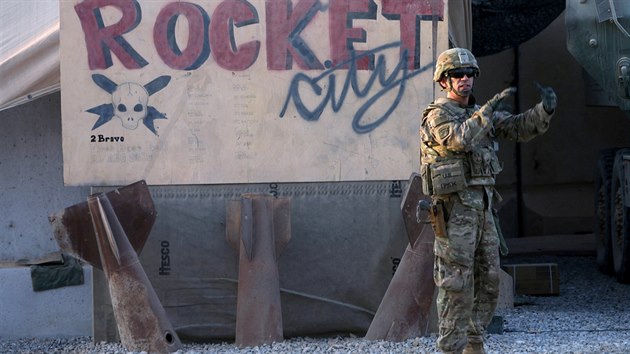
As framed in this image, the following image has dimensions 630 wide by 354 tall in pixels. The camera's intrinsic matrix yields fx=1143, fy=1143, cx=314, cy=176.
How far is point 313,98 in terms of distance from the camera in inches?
281

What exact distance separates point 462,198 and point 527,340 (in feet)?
5.23

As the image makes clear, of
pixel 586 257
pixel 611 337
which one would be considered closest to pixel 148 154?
pixel 611 337

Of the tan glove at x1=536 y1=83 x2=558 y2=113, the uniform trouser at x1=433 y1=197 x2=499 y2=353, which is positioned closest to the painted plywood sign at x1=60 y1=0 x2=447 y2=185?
the uniform trouser at x1=433 y1=197 x2=499 y2=353

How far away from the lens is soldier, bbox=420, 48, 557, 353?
580cm

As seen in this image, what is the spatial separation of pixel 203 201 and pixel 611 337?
270 cm

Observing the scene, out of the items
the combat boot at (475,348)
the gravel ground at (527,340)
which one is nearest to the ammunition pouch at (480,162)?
the combat boot at (475,348)

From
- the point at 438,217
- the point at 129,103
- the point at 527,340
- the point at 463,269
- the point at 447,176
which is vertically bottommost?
the point at 527,340

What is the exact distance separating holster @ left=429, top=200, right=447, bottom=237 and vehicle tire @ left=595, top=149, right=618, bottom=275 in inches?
180

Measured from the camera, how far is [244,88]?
7.09 m

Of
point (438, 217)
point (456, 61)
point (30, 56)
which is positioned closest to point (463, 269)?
point (438, 217)

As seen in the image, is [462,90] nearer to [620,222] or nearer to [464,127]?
[464,127]

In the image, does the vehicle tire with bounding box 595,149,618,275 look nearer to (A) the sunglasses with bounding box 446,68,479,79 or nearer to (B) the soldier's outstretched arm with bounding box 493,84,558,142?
(B) the soldier's outstretched arm with bounding box 493,84,558,142

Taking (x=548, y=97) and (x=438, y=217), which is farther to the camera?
(x=438, y=217)

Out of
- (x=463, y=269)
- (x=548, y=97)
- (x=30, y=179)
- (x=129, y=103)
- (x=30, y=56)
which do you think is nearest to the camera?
(x=548, y=97)
